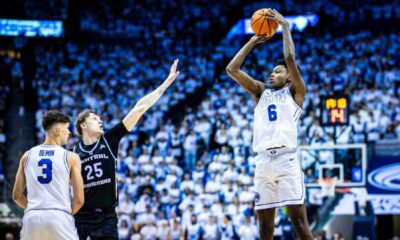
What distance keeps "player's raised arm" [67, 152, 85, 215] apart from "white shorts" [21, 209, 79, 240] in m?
0.19

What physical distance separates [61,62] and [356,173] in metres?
14.8

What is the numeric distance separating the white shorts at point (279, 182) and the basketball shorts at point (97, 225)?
1.56 m

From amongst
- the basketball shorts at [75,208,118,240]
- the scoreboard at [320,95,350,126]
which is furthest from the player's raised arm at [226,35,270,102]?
the scoreboard at [320,95,350,126]

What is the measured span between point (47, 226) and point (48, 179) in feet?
1.41

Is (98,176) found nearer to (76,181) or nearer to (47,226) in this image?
(76,181)

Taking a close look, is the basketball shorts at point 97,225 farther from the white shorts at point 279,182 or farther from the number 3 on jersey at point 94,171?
the white shorts at point 279,182

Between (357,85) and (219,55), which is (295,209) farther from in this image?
(219,55)

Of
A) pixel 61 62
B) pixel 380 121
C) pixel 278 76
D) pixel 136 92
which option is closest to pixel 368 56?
pixel 380 121

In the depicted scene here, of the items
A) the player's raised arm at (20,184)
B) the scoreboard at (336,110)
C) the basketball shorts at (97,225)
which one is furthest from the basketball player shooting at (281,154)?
the scoreboard at (336,110)

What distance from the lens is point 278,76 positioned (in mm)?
8141

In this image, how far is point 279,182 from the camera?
7.78 metres

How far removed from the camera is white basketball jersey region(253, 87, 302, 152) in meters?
7.82

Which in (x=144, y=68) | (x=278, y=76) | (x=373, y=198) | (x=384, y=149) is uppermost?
(x=144, y=68)

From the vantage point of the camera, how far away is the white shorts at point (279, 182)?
25.4 feet
